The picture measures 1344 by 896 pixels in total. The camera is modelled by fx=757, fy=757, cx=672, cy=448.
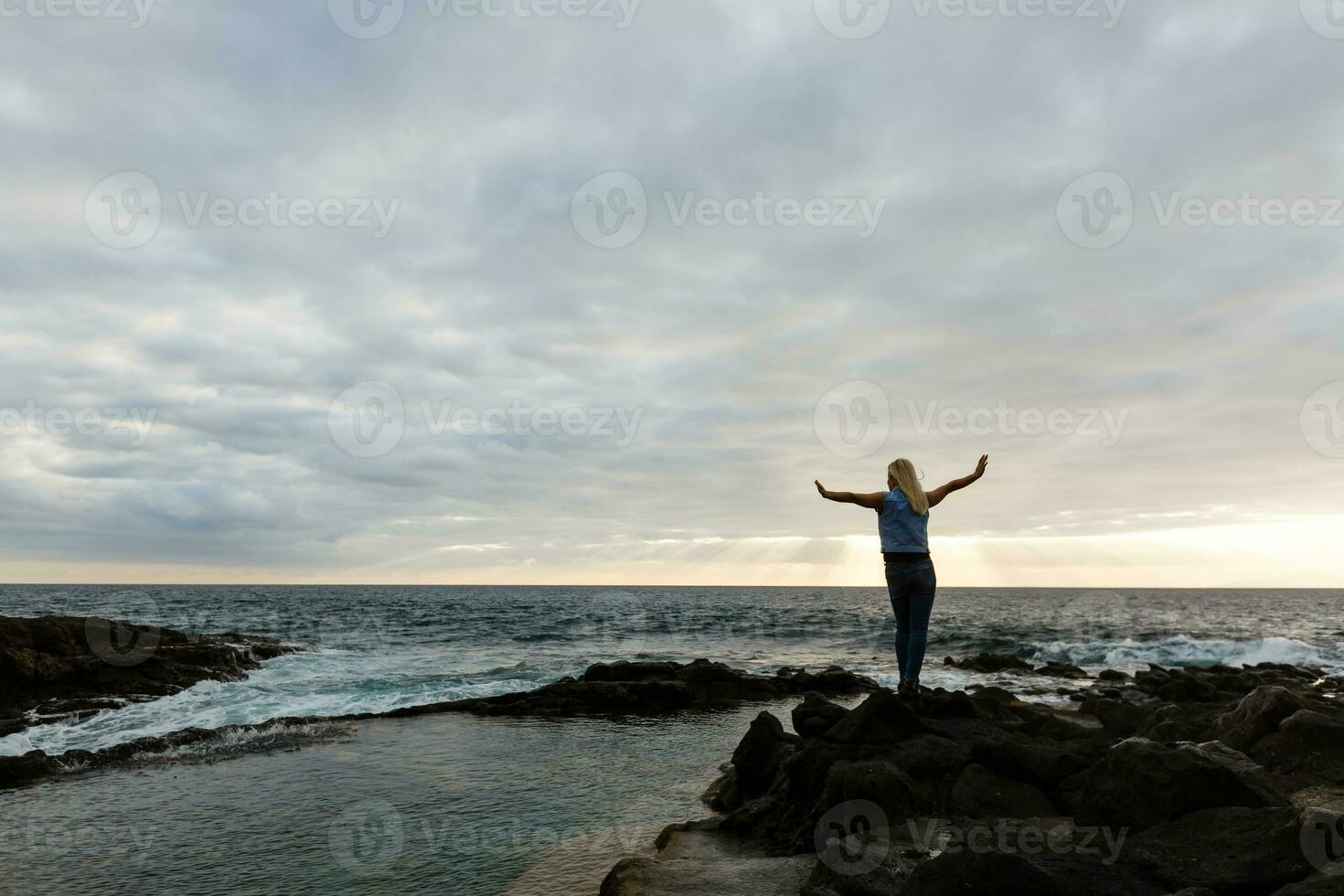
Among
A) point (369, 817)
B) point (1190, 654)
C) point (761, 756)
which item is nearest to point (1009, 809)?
point (761, 756)

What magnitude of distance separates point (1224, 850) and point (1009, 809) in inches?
76.5

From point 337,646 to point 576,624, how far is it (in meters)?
19.8

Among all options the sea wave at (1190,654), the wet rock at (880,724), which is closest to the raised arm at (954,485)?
the wet rock at (880,724)

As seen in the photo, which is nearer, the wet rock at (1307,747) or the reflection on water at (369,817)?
the reflection on water at (369,817)

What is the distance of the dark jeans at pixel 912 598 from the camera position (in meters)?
7.98

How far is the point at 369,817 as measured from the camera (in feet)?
28.4

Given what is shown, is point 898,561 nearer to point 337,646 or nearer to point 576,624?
point 337,646

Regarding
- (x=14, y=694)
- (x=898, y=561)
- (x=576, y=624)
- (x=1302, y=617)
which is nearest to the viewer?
(x=898, y=561)

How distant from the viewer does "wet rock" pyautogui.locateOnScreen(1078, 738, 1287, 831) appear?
5660 millimetres

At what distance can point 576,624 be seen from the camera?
166ft

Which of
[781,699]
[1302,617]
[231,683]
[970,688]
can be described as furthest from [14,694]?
[1302,617]

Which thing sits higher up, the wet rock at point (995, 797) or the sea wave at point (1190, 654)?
the wet rock at point (995, 797)

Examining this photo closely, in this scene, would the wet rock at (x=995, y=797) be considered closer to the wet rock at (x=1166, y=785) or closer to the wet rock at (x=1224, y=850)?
the wet rock at (x=1166, y=785)

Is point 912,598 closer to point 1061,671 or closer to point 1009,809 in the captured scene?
point 1009,809
